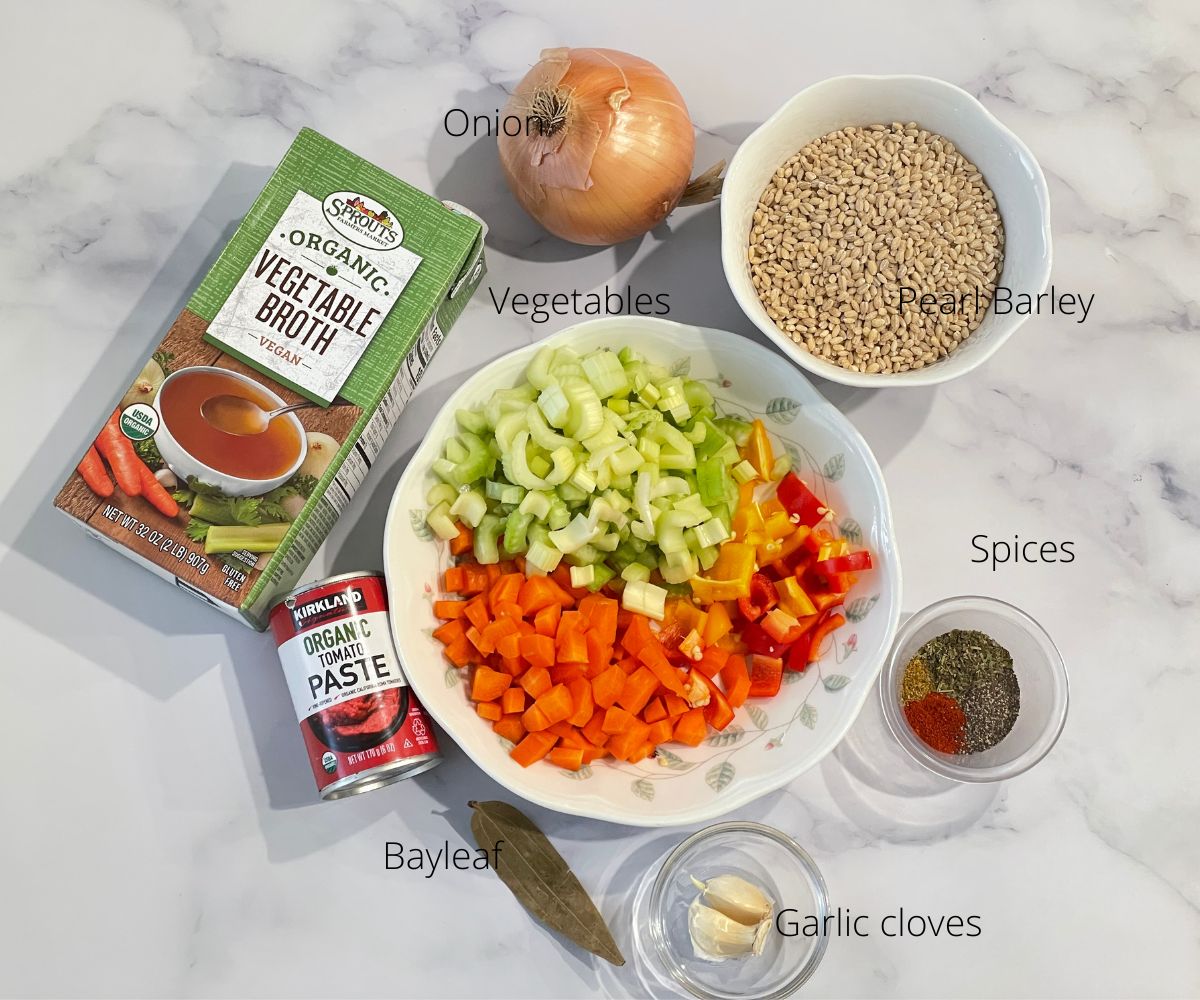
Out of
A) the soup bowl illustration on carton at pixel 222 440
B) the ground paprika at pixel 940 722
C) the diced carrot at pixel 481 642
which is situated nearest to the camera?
the soup bowl illustration on carton at pixel 222 440

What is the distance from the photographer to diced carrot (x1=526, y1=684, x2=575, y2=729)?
156 cm

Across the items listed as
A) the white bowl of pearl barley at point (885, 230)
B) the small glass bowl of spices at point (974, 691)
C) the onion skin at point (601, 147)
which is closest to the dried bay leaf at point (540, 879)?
the small glass bowl of spices at point (974, 691)

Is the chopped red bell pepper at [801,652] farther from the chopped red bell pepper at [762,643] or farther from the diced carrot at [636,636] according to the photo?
the diced carrot at [636,636]

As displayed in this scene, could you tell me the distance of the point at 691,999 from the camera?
177cm

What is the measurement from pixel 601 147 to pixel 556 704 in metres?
0.90

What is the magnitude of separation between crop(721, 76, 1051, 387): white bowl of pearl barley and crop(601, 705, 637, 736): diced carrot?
0.64m

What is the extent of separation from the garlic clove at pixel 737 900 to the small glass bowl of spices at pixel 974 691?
0.37 metres

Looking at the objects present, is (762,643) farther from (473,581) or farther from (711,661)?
(473,581)

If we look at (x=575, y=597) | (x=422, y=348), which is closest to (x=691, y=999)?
(x=575, y=597)

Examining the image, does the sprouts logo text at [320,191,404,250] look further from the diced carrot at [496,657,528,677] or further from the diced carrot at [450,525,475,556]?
the diced carrot at [496,657,528,677]

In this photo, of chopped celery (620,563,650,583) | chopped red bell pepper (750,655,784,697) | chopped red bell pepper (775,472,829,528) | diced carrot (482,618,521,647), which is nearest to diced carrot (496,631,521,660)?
diced carrot (482,618,521,647)

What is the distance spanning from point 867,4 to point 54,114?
1.59 m

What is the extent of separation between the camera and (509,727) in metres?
1.62

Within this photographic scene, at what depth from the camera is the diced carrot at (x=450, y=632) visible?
162 centimetres
